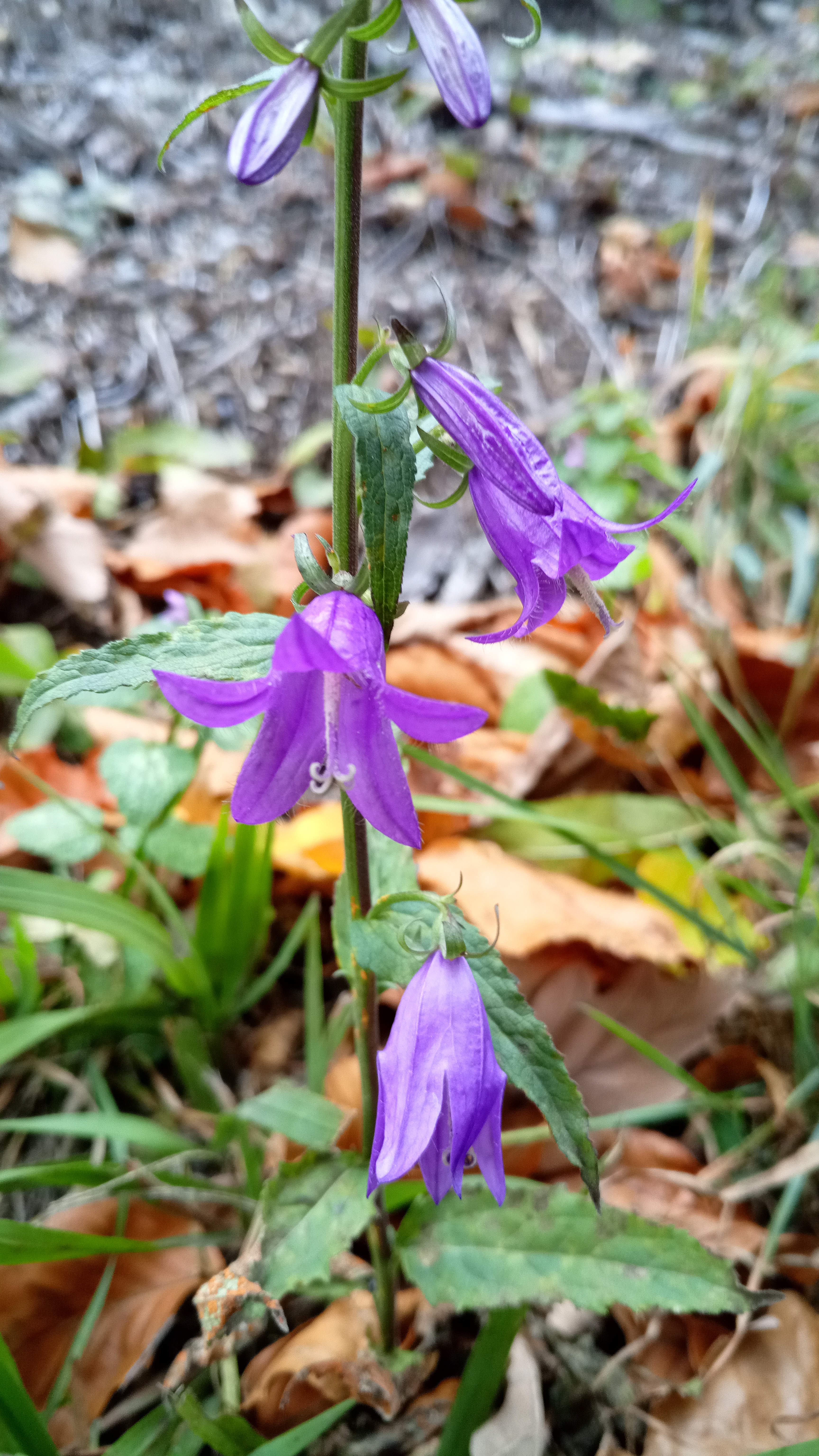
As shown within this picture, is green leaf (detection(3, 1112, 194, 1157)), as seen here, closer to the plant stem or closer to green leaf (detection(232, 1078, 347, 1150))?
green leaf (detection(232, 1078, 347, 1150))

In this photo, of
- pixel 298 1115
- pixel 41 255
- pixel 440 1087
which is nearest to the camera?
pixel 440 1087

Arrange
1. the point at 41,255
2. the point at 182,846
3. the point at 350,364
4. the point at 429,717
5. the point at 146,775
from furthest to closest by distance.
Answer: the point at 41,255
the point at 182,846
the point at 146,775
the point at 350,364
the point at 429,717

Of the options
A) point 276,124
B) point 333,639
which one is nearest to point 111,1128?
point 333,639

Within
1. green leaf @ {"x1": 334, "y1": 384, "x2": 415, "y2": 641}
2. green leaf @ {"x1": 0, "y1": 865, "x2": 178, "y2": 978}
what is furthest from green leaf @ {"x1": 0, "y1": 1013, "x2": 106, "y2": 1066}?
green leaf @ {"x1": 334, "y1": 384, "x2": 415, "y2": 641}

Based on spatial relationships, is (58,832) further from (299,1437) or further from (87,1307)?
(299,1437)

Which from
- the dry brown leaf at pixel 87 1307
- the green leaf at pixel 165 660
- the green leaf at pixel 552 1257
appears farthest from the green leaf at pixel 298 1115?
the green leaf at pixel 165 660

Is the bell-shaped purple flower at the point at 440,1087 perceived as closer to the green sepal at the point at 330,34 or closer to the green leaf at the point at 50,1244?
the green leaf at the point at 50,1244
